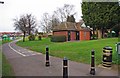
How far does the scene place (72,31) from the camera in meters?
44.5

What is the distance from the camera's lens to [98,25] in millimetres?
39438

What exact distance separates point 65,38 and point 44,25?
160ft

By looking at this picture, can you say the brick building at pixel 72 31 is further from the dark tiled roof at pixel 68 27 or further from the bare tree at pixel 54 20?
the bare tree at pixel 54 20

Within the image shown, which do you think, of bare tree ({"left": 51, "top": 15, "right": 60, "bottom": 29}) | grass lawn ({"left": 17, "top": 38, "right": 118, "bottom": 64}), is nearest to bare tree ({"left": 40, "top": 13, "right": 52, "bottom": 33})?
bare tree ({"left": 51, "top": 15, "right": 60, "bottom": 29})

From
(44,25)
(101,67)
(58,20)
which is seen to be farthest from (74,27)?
(44,25)

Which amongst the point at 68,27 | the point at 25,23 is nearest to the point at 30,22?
the point at 25,23

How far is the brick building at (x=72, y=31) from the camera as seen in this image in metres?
43.4

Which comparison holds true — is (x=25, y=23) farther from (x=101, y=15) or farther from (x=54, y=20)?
(x=101, y=15)

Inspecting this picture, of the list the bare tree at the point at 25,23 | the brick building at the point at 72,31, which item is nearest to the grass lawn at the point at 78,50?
the brick building at the point at 72,31

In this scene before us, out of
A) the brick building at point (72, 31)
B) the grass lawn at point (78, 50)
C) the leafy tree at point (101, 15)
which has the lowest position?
the grass lawn at point (78, 50)

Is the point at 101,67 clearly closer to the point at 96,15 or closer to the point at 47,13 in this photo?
the point at 96,15

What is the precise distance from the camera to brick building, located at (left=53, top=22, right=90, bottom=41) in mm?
43406

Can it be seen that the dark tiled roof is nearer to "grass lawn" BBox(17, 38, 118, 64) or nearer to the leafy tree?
the leafy tree

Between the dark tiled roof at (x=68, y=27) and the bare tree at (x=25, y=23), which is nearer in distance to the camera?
the dark tiled roof at (x=68, y=27)
